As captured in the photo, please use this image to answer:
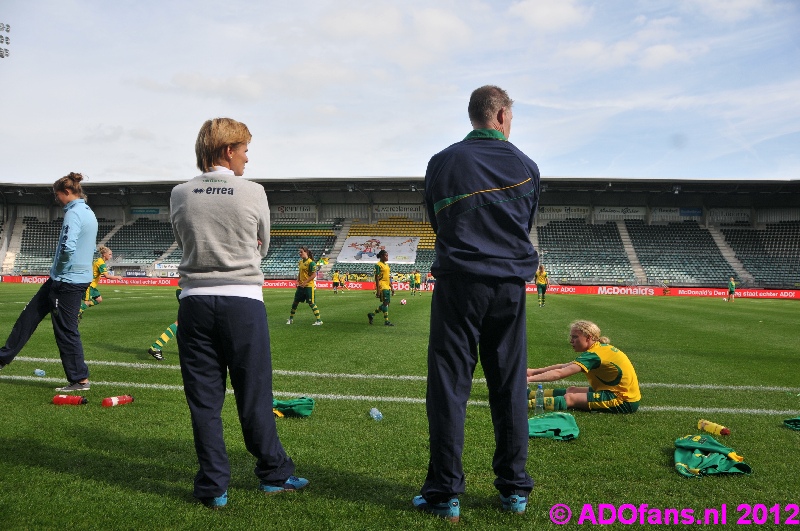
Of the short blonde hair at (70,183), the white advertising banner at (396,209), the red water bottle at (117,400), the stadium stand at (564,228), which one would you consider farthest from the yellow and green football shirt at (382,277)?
the white advertising banner at (396,209)

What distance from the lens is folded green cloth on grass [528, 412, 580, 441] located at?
432 centimetres

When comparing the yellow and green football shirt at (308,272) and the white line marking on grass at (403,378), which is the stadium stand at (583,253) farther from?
the white line marking on grass at (403,378)

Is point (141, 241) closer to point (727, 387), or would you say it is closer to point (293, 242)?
point (293, 242)

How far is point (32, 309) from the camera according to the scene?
5.79 m

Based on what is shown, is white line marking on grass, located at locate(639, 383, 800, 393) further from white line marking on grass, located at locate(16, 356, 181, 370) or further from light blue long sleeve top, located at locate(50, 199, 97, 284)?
light blue long sleeve top, located at locate(50, 199, 97, 284)

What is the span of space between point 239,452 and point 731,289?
33810mm

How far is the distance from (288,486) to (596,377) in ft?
11.0

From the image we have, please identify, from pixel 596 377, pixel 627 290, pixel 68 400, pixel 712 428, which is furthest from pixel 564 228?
pixel 68 400

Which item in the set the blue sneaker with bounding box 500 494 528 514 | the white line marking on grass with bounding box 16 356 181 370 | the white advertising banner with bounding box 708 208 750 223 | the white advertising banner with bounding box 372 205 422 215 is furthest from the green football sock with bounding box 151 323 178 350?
the white advertising banner with bounding box 708 208 750 223

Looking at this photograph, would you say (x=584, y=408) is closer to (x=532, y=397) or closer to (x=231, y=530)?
(x=532, y=397)

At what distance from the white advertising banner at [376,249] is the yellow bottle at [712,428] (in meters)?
44.8

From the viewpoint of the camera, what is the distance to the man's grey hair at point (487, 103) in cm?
307

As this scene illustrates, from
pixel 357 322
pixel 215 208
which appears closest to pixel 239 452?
pixel 215 208

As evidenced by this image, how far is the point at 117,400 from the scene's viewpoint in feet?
16.9
